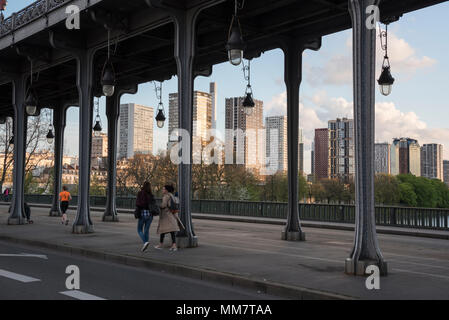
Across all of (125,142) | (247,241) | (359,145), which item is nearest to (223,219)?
(247,241)

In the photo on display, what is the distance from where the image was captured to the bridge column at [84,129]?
687 inches

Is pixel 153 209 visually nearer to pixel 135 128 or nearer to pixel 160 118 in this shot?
pixel 160 118

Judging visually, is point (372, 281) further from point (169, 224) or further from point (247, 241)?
point (247, 241)

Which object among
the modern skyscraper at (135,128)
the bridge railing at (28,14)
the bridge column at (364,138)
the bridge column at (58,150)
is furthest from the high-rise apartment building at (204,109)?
the bridge column at (364,138)

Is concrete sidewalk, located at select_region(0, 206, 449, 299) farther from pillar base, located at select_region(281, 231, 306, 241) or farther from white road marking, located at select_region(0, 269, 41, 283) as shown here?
white road marking, located at select_region(0, 269, 41, 283)

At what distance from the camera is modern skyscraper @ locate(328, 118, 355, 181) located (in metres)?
180

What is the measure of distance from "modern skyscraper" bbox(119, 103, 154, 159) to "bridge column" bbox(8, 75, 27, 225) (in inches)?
5629

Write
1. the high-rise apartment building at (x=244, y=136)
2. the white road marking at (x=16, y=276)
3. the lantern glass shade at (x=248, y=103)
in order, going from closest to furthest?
1. the white road marking at (x=16, y=276)
2. the lantern glass shade at (x=248, y=103)
3. the high-rise apartment building at (x=244, y=136)

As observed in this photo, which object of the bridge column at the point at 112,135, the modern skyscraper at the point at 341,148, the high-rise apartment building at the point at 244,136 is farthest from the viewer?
the modern skyscraper at the point at 341,148

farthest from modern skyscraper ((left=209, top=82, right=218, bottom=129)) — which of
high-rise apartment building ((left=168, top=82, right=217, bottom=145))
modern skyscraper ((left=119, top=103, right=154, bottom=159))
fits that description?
modern skyscraper ((left=119, top=103, right=154, bottom=159))

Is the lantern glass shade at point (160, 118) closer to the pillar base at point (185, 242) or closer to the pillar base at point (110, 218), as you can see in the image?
the pillar base at point (110, 218)

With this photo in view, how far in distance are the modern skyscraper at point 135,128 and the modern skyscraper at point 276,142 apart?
49940 mm

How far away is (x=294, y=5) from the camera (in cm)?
1434

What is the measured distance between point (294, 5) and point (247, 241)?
7372 millimetres
